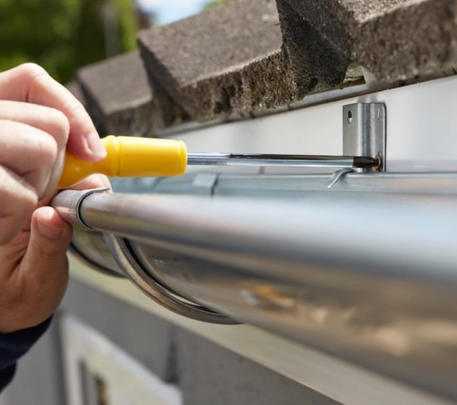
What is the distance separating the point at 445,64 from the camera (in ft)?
1.50

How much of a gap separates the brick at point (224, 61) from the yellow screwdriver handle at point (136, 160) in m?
0.12

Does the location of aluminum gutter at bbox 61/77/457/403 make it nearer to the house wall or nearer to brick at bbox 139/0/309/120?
brick at bbox 139/0/309/120

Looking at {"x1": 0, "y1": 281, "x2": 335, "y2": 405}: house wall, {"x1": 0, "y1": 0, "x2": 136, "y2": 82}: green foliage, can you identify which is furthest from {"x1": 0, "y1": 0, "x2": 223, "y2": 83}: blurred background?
{"x1": 0, "y1": 281, "x2": 335, "y2": 405}: house wall

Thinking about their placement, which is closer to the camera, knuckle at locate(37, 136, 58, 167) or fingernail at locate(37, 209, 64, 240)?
knuckle at locate(37, 136, 58, 167)

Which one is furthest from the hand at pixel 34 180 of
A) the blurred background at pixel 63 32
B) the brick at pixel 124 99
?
the blurred background at pixel 63 32

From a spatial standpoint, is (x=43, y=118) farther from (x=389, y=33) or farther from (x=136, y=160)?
(x=389, y=33)

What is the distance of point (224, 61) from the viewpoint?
34.4 inches

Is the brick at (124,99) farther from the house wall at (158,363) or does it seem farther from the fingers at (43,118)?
the fingers at (43,118)

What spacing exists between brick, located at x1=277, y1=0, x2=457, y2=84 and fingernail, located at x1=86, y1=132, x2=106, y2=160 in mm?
183

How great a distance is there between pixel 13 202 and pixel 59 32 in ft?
43.7

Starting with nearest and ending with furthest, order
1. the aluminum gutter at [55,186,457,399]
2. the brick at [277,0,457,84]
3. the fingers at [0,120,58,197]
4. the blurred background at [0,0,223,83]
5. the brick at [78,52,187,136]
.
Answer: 1. the aluminum gutter at [55,186,457,399]
2. the brick at [277,0,457,84]
3. the fingers at [0,120,58,197]
4. the brick at [78,52,187,136]
5. the blurred background at [0,0,223,83]

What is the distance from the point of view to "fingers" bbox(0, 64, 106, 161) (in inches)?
23.6

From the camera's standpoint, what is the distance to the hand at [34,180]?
→ 560 mm

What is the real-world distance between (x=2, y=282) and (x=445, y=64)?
0.53m
